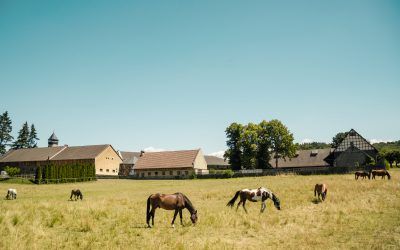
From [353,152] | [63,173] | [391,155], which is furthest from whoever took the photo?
[391,155]

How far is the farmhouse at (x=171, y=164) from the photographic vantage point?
7494cm

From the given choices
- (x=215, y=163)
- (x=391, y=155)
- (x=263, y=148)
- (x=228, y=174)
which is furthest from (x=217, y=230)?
(x=215, y=163)

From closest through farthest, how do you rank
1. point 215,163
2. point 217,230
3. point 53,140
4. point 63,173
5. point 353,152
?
point 217,230 → point 63,173 → point 353,152 → point 53,140 → point 215,163

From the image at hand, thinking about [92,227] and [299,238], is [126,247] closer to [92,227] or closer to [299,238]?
[92,227]

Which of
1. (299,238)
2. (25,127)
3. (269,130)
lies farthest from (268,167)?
(25,127)

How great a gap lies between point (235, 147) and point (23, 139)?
91235mm

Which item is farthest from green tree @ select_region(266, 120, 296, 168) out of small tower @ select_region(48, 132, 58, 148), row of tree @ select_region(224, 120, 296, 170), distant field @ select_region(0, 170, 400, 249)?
small tower @ select_region(48, 132, 58, 148)

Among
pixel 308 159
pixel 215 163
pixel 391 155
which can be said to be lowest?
pixel 215 163

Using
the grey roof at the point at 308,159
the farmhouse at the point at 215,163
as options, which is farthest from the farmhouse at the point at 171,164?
the farmhouse at the point at 215,163

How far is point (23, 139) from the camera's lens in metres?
122

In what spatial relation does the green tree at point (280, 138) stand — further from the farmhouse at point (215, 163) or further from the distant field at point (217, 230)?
the distant field at point (217, 230)

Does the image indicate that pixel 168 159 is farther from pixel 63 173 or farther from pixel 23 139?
pixel 23 139

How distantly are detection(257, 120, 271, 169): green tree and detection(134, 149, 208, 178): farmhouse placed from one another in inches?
549

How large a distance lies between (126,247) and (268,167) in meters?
67.9
